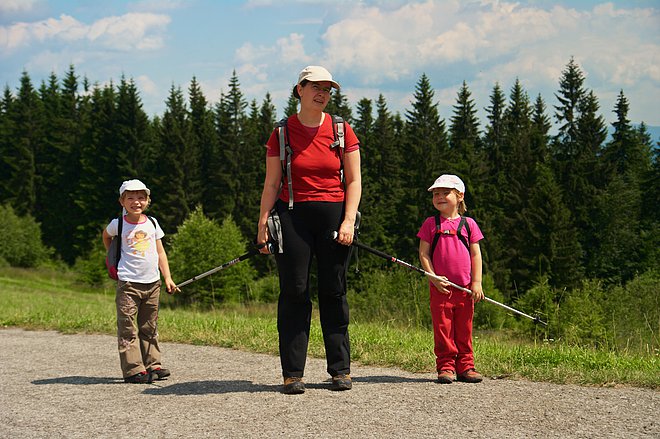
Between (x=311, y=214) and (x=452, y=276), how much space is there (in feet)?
4.63

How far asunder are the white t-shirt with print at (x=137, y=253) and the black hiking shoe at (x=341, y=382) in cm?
227

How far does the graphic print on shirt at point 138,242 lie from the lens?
7.92 metres

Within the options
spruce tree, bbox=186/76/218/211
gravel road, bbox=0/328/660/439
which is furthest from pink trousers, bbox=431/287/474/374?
spruce tree, bbox=186/76/218/211

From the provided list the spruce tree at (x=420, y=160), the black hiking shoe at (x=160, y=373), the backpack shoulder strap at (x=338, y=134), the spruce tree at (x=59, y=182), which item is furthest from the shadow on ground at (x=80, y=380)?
the spruce tree at (x=59, y=182)

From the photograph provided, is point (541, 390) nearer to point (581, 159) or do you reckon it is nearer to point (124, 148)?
point (581, 159)

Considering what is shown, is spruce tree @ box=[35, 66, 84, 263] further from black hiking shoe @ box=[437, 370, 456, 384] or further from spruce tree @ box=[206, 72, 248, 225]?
black hiking shoe @ box=[437, 370, 456, 384]

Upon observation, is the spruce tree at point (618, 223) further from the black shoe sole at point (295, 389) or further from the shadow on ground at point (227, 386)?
the black shoe sole at point (295, 389)

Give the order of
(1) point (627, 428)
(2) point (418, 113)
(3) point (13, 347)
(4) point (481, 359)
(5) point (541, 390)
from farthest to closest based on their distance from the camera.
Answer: (2) point (418, 113), (3) point (13, 347), (4) point (481, 359), (5) point (541, 390), (1) point (627, 428)

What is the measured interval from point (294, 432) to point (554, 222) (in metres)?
60.3

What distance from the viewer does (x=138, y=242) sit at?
26.1 feet

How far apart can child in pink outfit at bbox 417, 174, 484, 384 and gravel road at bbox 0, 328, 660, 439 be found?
0.29m

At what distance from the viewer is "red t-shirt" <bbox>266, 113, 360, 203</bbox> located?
6.61m

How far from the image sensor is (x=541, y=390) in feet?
20.8

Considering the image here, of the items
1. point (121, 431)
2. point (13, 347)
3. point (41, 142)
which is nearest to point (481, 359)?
point (121, 431)
